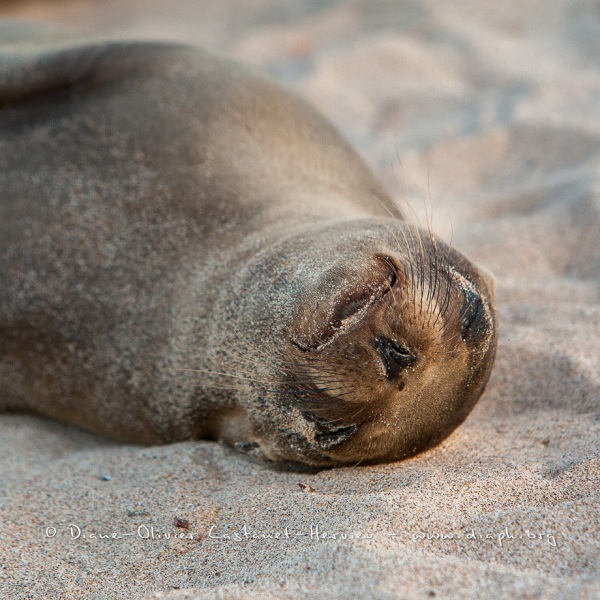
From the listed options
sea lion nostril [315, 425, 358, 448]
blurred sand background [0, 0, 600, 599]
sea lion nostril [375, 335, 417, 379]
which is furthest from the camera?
sea lion nostril [315, 425, 358, 448]

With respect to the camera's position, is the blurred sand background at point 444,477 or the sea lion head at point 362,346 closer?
the blurred sand background at point 444,477

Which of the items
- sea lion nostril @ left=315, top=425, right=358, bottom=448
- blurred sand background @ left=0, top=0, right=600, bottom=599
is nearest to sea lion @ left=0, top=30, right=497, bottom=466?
sea lion nostril @ left=315, top=425, right=358, bottom=448

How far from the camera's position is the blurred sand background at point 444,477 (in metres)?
1.84

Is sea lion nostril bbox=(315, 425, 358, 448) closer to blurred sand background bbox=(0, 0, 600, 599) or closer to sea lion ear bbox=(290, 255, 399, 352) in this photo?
blurred sand background bbox=(0, 0, 600, 599)

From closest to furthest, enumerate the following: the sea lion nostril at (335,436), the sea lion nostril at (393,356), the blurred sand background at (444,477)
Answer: the blurred sand background at (444,477) → the sea lion nostril at (393,356) → the sea lion nostril at (335,436)

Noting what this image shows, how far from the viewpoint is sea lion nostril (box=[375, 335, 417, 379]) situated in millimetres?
2127

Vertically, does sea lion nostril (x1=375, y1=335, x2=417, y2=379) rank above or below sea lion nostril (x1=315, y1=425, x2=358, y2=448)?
above

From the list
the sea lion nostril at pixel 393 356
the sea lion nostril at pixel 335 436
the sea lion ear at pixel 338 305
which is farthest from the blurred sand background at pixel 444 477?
the sea lion ear at pixel 338 305

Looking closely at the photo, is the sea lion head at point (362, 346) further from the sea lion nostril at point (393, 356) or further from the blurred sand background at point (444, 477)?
the blurred sand background at point (444, 477)

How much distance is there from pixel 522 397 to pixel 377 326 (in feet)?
2.85

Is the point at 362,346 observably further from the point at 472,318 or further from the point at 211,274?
the point at 211,274

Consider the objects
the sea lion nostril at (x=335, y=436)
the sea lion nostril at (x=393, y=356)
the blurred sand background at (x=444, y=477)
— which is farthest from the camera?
the sea lion nostril at (x=335, y=436)

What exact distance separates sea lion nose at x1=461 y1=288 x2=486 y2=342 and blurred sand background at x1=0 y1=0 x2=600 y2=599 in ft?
1.21

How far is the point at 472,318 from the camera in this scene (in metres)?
2.32
